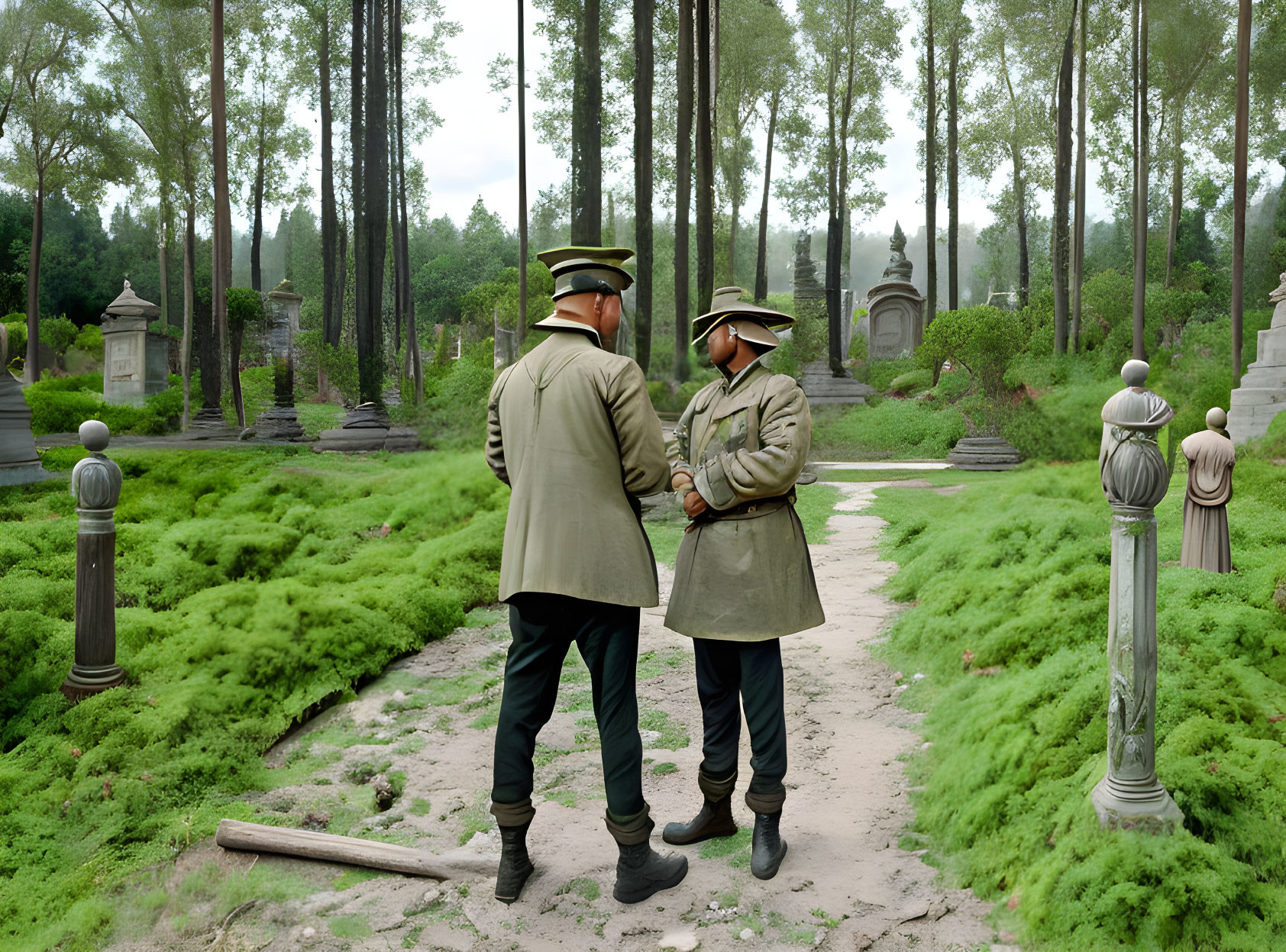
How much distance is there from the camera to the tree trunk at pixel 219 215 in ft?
27.3

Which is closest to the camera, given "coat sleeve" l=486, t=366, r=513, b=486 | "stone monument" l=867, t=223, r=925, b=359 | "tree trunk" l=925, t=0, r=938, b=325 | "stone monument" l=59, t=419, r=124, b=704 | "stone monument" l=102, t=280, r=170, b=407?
"coat sleeve" l=486, t=366, r=513, b=486

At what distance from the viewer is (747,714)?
2.96 meters

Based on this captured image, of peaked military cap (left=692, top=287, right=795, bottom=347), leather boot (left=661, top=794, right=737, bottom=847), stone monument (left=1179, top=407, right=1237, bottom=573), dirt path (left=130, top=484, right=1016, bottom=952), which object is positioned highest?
peaked military cap (left=692, top=287, right=795, bottom=347)

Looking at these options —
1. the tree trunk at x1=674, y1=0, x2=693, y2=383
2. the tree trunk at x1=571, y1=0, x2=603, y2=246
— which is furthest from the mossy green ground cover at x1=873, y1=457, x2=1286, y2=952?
the tree trunk at x1=571, y1=0, x2=603, y2=246

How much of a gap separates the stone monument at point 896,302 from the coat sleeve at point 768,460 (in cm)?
1590

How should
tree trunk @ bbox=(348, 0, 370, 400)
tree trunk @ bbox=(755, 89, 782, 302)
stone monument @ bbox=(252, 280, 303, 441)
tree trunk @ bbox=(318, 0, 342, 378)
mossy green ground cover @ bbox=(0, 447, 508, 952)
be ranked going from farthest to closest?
1. tree trunk @ bbox=(755, 89, 782, 302)
2. tree trunk @ bbox=(348, 0, 370, 400)
3. tree trunk @ bbox=(318, 0, 342, 378)
4. stone monument @ bbox=(252, 280, 303, 441)
5. mossy green ground cover @ bbox=(0, 447, 508, 952)

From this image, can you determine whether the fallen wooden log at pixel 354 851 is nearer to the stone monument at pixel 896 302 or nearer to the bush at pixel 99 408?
the bush at pixel 99 408

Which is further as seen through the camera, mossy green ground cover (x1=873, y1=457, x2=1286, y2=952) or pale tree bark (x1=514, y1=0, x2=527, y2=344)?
pale tree bark (x1=514, y1=0, x2=527, y2=344)

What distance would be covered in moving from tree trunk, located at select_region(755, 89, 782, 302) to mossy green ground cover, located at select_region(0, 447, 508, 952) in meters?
7.01

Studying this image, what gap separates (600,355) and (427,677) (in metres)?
3.04

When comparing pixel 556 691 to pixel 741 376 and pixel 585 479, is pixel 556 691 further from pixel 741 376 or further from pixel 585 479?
pixel 741 376

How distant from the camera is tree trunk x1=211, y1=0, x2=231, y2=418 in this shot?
832cm

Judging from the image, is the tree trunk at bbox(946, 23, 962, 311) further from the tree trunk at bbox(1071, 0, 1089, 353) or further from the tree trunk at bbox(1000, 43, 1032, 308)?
the tree trunk at bbox(1071, 0, 1089, 353)

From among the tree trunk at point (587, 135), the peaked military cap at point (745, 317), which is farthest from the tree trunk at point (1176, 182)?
the peaked military cap at point (745, 317)
